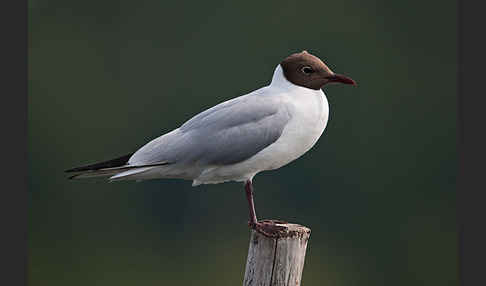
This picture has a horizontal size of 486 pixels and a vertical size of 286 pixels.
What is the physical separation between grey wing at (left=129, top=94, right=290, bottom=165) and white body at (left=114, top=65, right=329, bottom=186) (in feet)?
0.08

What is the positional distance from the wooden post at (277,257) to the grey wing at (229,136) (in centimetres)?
43

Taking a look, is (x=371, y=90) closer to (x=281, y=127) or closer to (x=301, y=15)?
(x=301, y=15)

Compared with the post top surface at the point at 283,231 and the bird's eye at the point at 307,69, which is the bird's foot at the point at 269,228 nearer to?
the post top surface at the point at 283,231

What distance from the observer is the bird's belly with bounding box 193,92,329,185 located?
4.99m

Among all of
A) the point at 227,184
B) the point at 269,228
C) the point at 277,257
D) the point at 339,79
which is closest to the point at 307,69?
the point at 339,79

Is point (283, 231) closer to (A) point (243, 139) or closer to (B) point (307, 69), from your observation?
(A) point (243, 139)

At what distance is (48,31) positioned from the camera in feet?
90.2

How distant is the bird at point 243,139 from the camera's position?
16.4ft

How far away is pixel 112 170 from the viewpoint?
16.7 feet

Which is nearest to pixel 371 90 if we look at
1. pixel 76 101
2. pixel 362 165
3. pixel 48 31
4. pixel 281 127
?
pixel 362 165

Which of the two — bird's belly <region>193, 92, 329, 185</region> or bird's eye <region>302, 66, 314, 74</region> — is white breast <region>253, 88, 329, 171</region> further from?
bird's eye <region>302, 66, 314, 74</region>

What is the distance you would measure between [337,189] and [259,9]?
8.03 m

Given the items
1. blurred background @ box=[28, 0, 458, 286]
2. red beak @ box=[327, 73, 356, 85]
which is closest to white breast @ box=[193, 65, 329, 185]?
red beak @ box=[327, 73, 356, 85]

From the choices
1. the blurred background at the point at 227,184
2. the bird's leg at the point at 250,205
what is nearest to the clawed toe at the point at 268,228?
the bird's leg at the point at 250,205
